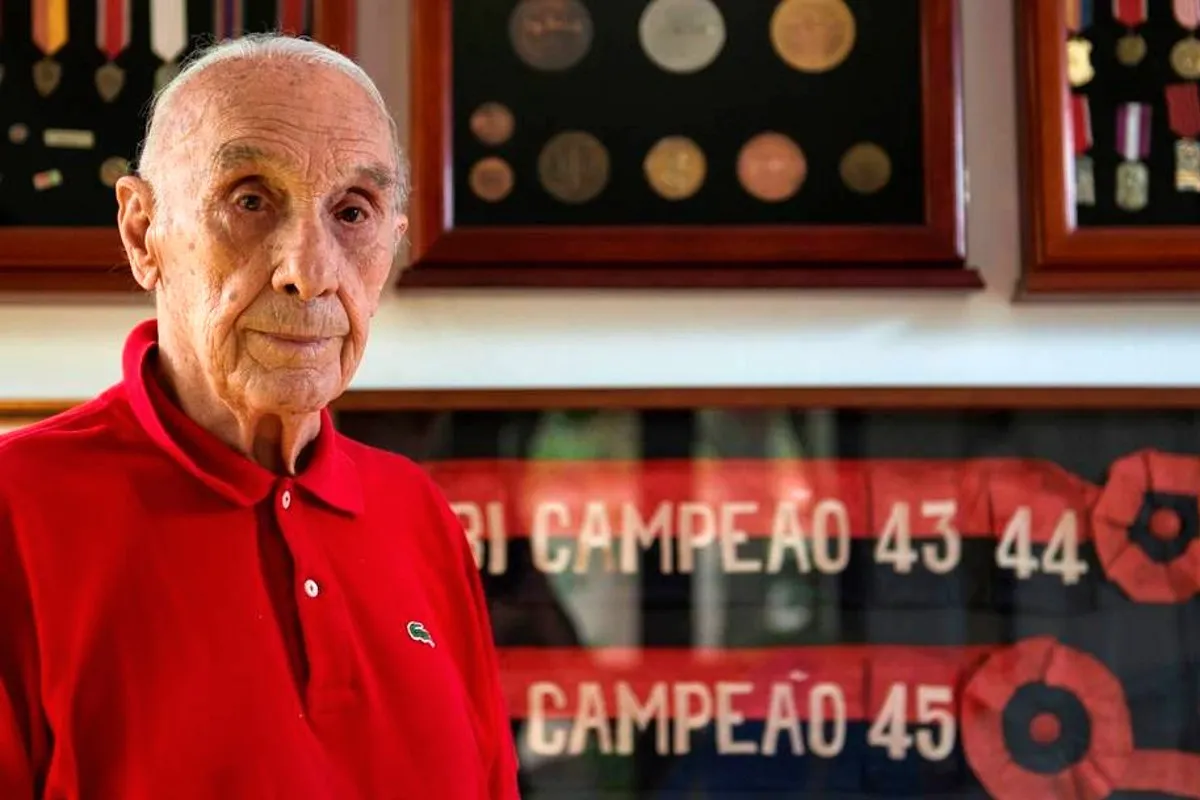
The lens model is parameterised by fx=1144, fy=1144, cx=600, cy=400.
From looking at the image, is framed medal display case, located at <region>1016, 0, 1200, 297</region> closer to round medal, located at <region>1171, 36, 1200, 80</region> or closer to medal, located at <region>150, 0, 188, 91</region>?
round medal, located at <region>1171, 36, 1200, 80</region>

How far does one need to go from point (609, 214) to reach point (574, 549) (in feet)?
1.04

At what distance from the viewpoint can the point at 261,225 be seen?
2.04ft

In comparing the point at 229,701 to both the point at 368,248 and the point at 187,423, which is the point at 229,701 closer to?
the point at 187,423

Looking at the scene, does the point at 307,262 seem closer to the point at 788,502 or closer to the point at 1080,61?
the point at 788,502

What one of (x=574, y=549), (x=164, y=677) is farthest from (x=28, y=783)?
(x=574, y=549)

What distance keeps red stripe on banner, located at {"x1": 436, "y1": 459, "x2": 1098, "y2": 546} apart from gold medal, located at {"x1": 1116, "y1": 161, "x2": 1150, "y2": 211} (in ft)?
0.87

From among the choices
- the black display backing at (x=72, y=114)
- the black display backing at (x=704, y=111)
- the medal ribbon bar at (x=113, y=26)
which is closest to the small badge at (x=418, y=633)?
the black display backing at (x=704, y=111)

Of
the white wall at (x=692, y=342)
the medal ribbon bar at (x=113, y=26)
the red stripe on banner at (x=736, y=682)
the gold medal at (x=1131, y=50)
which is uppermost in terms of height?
the medal ribbon bar at (x=113, y=26)

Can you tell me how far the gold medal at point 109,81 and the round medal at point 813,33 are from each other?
0.62 metres

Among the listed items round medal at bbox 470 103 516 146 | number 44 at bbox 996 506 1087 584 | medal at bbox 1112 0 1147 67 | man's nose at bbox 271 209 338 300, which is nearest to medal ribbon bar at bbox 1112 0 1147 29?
medal at bbox 1112 0 1147 67

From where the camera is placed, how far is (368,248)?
0.66 metres

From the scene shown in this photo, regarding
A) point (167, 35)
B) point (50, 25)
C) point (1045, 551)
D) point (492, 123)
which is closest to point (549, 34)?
point (492, 123)

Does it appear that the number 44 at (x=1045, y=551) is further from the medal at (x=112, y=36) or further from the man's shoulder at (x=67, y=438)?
the medal at (x=112, y=36)

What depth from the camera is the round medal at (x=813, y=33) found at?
1.10m
